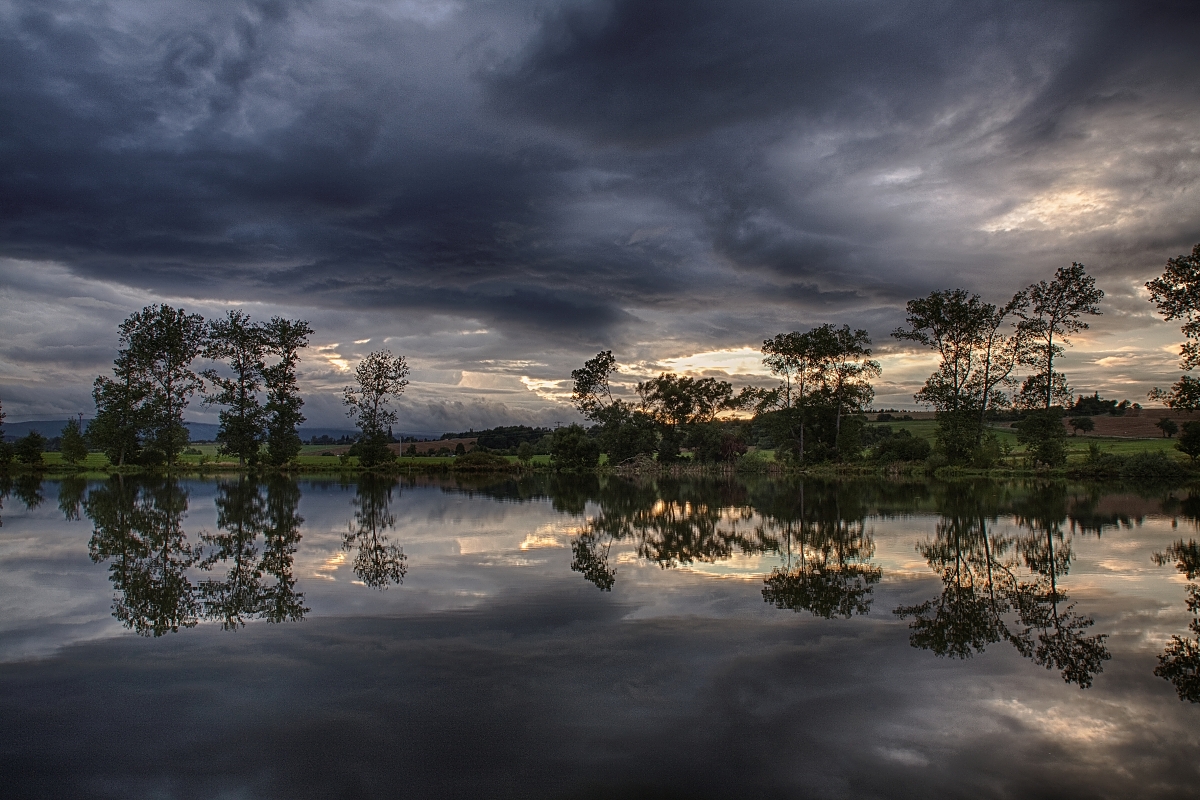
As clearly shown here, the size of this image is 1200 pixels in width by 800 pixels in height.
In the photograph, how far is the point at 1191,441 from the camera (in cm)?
3625

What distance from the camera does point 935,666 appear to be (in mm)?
6836

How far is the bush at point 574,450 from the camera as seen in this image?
197 feet

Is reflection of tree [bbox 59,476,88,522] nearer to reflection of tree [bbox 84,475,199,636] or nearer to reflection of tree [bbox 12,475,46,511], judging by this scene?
reflection of tree [bbox 84,475,199,636]

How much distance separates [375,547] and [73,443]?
55263 millimetres

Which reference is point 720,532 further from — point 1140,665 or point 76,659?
point 76,659

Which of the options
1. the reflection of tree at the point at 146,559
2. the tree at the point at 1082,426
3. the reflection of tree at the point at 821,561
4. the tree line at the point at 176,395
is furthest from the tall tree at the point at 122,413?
the tree at the point at 1082,426

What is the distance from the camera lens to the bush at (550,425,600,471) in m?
60.2

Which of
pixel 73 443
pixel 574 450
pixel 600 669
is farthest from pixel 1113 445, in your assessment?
pixel 73 443

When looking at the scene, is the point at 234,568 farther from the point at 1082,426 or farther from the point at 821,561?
the point at 1082,426

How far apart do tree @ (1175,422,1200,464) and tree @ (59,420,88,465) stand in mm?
75089

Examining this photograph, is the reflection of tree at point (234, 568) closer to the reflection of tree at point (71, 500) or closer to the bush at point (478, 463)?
the reflection of tree at point (71, 500)

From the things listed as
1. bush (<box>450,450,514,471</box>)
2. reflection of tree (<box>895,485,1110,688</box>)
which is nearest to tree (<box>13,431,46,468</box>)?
bush (<box>450,450,514,471</box>)

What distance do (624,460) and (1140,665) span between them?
58568mm

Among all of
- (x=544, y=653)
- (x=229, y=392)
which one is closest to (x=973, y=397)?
(x=544, y=653)
